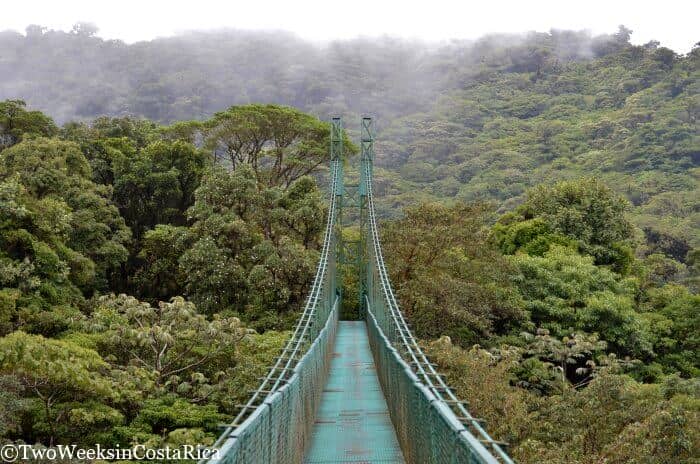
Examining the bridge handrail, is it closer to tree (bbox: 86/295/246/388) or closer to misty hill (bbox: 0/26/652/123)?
tree (bbox: 86/295/246/388)

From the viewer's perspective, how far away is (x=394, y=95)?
242 ft

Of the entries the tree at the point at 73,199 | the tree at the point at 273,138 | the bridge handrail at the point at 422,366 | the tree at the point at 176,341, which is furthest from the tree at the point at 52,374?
the tree at the point at 273,138

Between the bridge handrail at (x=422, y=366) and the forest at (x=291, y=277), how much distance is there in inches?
34.6

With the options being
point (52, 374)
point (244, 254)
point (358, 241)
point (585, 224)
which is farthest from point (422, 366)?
point (585, 224)

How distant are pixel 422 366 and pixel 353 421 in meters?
0.98

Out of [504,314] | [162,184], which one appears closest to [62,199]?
[162,184]

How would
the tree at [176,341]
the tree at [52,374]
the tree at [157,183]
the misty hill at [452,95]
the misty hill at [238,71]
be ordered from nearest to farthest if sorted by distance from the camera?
the tree at [52,374] < the tree at [176,341] < the tree at [157,183] < the misty hill at [452,95] < the misty hill at [238,71]

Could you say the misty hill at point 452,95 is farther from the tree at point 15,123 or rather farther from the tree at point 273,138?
the tree at point 15,123

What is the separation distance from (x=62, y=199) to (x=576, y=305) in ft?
41.1

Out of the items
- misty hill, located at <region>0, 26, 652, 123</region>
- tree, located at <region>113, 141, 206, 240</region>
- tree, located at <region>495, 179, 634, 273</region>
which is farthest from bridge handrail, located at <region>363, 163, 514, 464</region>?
misty hill, located at <region>0, 26, 652, 123</region>

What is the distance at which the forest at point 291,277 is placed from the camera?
24.9 feet

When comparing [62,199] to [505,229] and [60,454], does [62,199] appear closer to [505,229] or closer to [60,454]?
[60,454]

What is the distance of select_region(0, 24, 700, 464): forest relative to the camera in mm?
7594

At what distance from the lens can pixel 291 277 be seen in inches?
607
